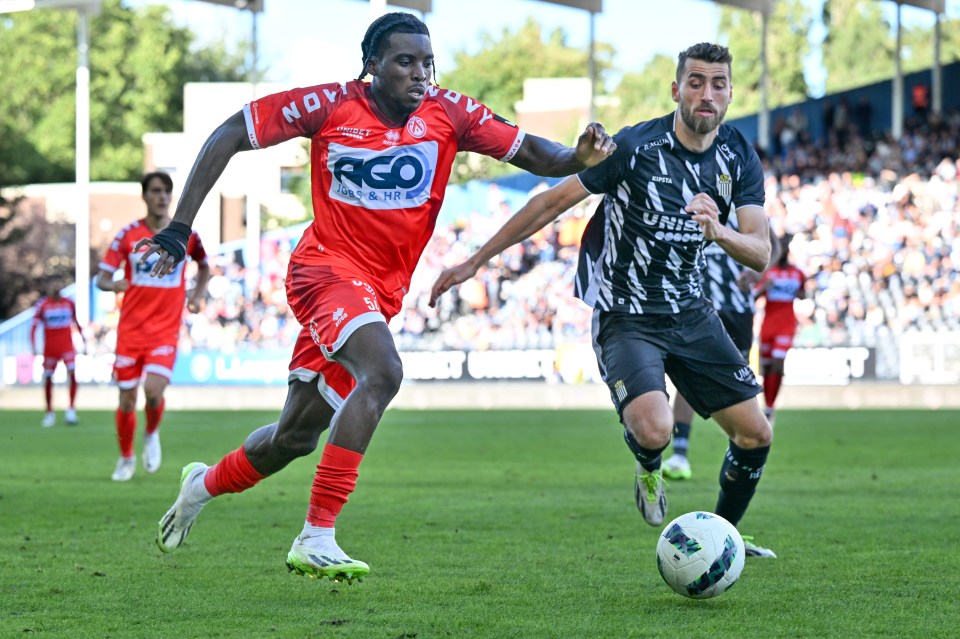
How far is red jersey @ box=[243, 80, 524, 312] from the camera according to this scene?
6781 millimetres

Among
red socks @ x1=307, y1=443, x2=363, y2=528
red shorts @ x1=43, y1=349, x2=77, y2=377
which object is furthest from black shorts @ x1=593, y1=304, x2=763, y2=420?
red shorts @ x1=43, y1=349, x2=77, y2=377

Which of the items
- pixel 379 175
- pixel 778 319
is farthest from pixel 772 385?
pixel 379 175

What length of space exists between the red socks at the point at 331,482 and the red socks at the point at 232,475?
0.84 m

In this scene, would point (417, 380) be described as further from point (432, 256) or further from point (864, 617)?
point (864, 617)

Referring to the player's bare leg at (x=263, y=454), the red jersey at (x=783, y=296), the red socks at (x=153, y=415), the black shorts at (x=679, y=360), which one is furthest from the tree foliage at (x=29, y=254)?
the black shorts at (x=679, y=360)

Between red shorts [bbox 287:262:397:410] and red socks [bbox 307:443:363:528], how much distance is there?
1.53 feet

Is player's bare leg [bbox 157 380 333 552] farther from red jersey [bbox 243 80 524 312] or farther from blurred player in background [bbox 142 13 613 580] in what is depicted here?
red jersey [bbox 243 80 524 312]

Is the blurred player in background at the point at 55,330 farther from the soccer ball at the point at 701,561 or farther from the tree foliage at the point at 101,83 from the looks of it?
the tree foliage at the point at 101,83

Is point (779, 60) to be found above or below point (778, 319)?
above

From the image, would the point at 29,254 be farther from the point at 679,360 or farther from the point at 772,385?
the point at 679,360

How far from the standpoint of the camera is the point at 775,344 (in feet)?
59.4

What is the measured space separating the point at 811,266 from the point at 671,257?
23.4 m

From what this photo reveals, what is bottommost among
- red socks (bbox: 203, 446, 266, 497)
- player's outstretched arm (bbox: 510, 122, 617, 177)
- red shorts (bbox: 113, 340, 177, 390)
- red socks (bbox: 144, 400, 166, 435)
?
red socks (bbox: 144, 400, 166, 435)

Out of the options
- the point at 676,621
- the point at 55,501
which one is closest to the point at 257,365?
the point at 55,501
